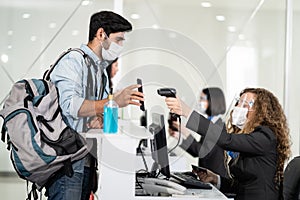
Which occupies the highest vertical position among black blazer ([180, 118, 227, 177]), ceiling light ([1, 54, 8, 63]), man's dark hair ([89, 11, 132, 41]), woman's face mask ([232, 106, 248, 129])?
ceiling light ([1, 54, 8, 63])

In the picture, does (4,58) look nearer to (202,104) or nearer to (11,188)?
(11,188)

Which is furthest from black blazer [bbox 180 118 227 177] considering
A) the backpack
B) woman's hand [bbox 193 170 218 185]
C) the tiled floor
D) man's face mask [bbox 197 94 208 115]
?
the tiled floor

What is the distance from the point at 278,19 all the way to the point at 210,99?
2.67 ft

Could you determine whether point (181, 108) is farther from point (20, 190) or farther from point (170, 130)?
point (20, 190)

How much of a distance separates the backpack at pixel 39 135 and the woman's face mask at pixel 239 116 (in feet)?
2.99

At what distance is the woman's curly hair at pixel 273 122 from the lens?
8.57 ft

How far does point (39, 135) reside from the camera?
2.10 m

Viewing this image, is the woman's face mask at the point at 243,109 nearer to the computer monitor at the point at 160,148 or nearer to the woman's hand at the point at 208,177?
the woman's hand at the point at 208,177

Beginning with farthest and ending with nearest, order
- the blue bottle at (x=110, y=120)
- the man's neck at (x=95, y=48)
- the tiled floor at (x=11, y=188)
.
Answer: the tiled floor at (x=11, y=188)
the man's neck at (x=95, y=48)
the blue bottle at (x=110, y=120)

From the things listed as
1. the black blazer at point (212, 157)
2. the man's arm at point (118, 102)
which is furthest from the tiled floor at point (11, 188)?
the man's arm at point (118, 102)

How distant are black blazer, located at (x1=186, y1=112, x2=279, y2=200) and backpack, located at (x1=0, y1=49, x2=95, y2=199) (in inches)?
26.0

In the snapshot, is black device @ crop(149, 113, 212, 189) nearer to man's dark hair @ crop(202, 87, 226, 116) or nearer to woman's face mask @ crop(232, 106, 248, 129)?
woman's face mask @ crop(232, 106, 248, 129)

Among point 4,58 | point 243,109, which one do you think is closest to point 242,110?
point 243,109

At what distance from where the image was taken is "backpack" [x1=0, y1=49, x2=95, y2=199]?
2.09 metres
